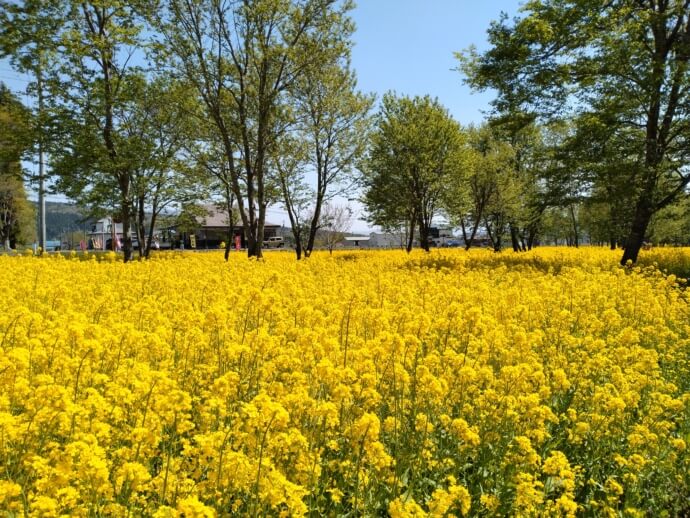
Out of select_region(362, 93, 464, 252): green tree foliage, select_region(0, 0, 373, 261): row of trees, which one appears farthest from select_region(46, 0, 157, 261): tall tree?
select_region(362, 93, 464, 252): green tree foliage

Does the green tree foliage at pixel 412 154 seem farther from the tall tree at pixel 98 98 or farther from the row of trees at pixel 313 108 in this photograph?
the tall tree at pixel 98 98

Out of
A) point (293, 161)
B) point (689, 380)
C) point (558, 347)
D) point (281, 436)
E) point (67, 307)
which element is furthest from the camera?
point (293, 161)

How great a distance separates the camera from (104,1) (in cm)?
1881

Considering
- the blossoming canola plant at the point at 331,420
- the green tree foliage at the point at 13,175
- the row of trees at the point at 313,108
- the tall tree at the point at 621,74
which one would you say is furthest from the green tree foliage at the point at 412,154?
the blossoming canola plant at the point at 331,420

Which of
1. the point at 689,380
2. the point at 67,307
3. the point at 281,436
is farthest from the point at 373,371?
the point at 67,307

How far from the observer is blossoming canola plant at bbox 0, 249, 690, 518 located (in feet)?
8.79

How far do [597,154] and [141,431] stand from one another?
1748 cm

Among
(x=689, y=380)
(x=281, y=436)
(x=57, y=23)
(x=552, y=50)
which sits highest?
(x=57, y=23)

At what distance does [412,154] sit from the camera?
27.4 m

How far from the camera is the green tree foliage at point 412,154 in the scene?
2720cm

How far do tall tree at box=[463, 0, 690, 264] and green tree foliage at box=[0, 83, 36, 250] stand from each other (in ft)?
62.9

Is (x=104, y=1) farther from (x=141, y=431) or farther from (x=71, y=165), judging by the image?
(x=141, y=431)

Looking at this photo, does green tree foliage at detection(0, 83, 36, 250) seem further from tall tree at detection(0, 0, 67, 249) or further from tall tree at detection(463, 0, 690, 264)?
tall tree at detection(463, 0, 690, 264)

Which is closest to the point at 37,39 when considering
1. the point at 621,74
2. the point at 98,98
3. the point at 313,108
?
the point at 98,98
